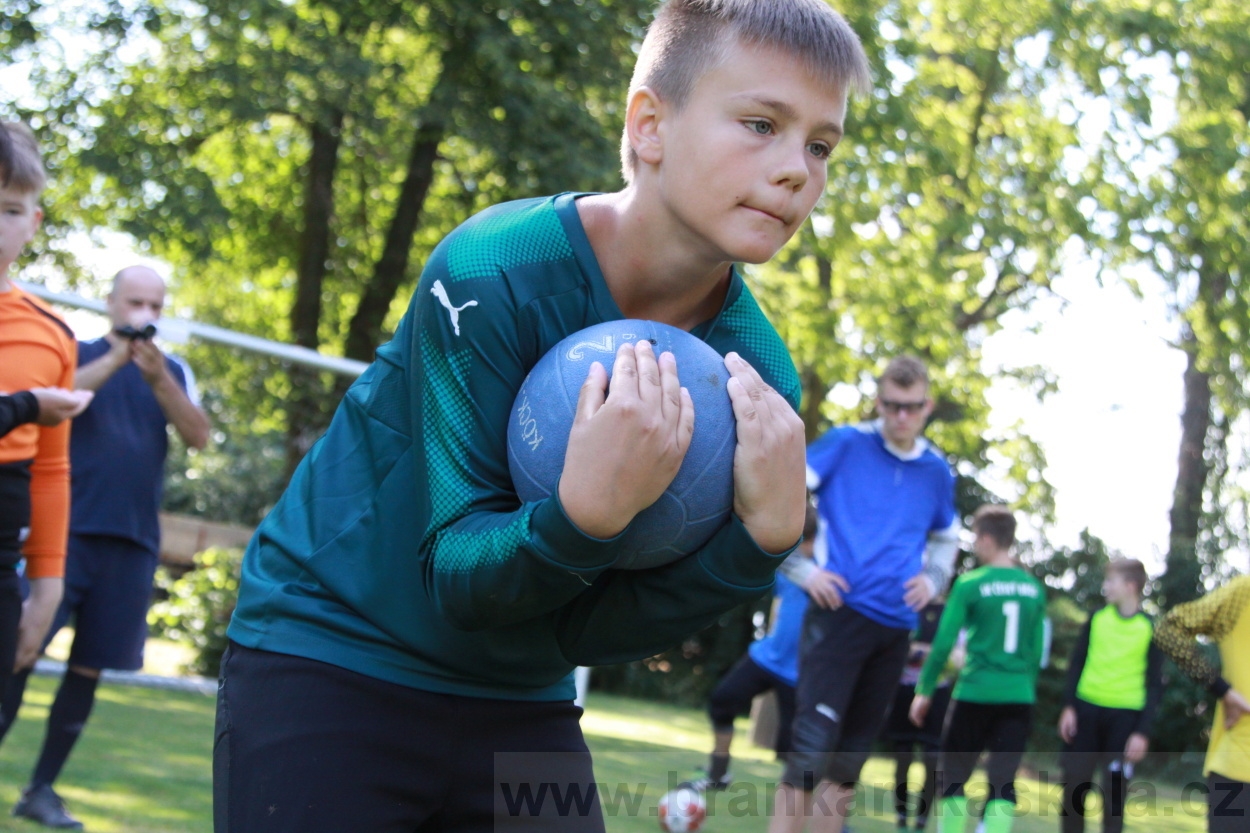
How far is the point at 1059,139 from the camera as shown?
21.7 m

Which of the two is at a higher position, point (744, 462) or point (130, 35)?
point (130, 35)

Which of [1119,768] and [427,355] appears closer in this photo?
[427,355]

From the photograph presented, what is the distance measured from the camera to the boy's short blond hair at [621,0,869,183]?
2.30 m

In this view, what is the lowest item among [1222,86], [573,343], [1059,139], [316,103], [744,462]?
[744,462]

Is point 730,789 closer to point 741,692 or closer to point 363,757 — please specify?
point 741,692

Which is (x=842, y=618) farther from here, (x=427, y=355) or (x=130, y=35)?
(x=130, y=35)

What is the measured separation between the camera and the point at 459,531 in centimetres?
210

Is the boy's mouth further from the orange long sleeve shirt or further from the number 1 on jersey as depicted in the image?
the number 1 on jersey

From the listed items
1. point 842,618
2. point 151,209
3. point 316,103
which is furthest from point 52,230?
point 842,618

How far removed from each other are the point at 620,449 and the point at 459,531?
309 mm

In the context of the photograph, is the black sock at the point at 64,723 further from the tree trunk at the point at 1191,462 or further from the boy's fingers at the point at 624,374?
the tree trunk at the point at 1191,462

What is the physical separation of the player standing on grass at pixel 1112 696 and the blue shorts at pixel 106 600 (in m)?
6.41

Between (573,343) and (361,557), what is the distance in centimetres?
54

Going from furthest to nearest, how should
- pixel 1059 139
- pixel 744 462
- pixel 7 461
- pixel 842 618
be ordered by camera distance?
pixel 1059 139, pixel 842 618, pixel 7 461, pixel 744 462
